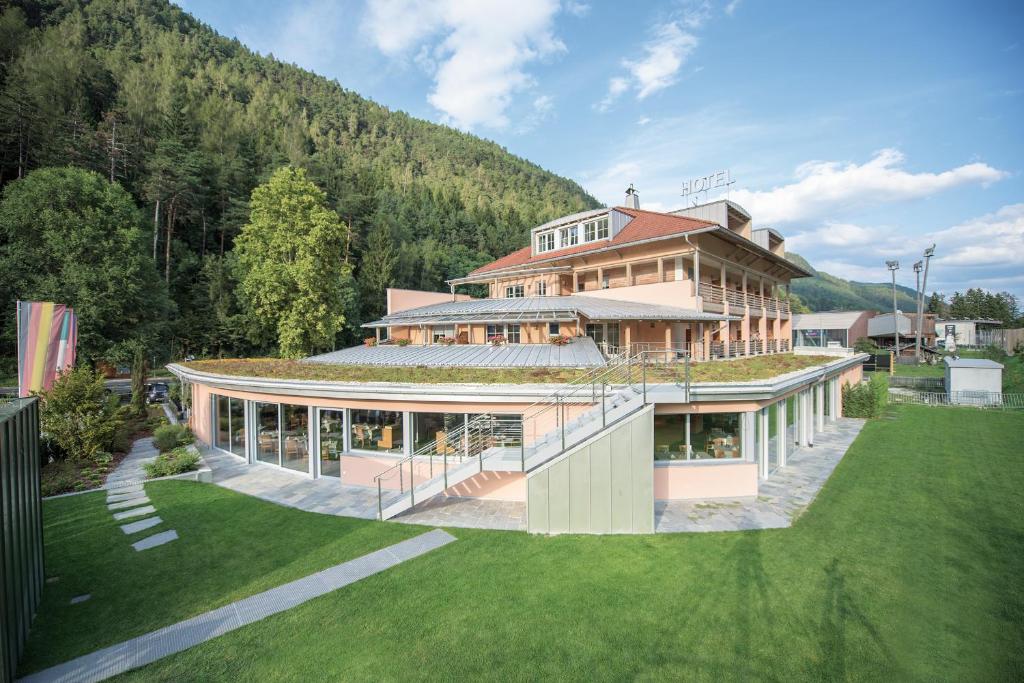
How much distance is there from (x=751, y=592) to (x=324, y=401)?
11.5 m

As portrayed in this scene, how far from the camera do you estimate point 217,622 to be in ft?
20.5

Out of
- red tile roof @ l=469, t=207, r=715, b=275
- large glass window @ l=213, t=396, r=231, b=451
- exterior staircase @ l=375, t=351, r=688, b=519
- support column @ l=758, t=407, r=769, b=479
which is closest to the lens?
exterior staircase @ l=375, t=351, r=688, b=519

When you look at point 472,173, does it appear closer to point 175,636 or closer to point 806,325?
point 806,325

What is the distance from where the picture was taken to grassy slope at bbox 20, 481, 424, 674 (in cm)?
628

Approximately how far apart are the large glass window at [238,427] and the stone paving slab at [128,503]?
426 cm

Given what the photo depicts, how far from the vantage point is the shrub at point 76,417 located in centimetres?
1391

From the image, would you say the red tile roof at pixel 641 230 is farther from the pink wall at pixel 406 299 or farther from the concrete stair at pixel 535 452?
the concrete stair at pixel 535 452

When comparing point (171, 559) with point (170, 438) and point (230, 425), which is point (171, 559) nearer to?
point (230, 425)

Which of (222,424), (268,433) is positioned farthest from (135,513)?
(222,424)

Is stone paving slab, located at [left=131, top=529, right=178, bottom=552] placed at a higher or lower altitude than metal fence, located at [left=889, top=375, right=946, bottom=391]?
lower

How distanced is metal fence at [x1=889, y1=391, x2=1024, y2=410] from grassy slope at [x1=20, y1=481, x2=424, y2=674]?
32534 millimetres

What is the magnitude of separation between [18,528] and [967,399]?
38855 mm

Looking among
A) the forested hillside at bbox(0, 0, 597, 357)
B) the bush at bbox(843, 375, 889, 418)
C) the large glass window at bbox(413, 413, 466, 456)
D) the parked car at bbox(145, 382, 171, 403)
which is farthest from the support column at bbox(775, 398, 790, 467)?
the forested hillside at bbox(0, 0, 597, 357)

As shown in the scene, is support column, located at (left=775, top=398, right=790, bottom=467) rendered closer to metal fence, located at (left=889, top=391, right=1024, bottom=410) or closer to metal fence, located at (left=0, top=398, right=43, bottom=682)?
metal fence, located at (left=0, top=398, right=43, bottom=682)
